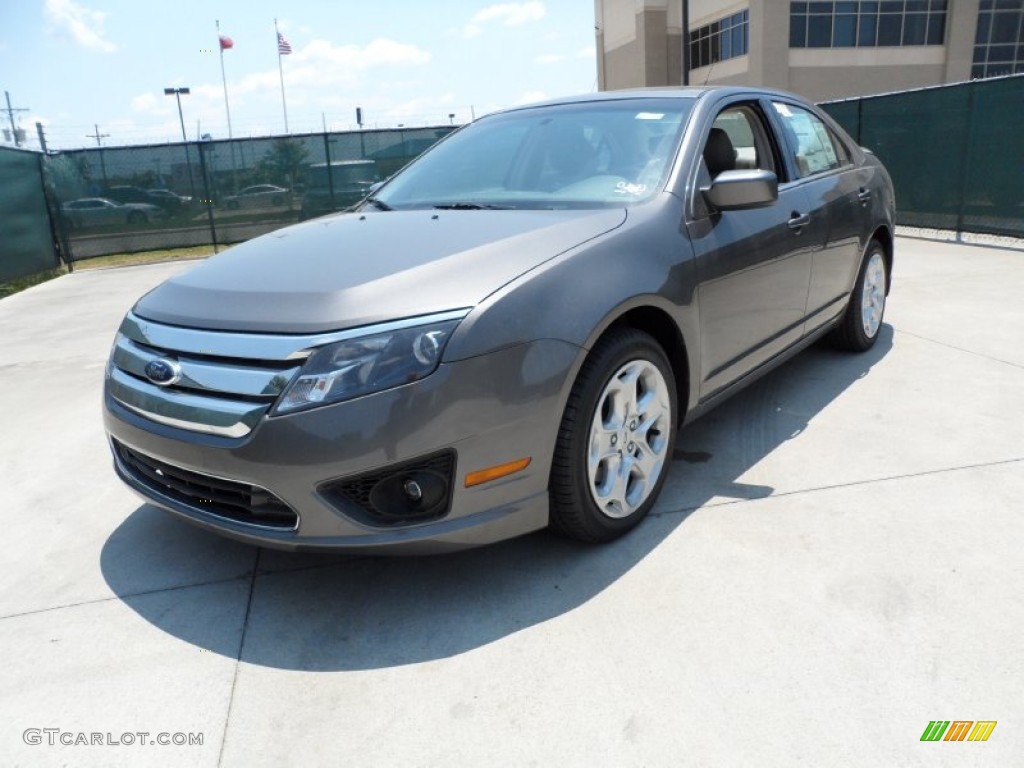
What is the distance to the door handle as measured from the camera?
3.74m

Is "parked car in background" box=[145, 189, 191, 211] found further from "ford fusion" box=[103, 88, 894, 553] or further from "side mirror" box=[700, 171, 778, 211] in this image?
"side mirror" box=[700, 171, 778, 211]

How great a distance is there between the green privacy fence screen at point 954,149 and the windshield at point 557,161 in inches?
313

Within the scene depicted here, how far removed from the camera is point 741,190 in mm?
3012

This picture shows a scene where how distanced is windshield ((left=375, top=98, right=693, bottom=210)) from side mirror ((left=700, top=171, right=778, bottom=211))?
22 centimetres

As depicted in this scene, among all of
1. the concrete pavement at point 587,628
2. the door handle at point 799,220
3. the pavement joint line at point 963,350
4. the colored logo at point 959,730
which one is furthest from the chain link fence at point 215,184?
the colored logo at point 959,730

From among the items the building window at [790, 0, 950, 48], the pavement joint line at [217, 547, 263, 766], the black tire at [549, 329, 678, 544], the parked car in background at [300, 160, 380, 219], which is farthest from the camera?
the building window at [790, 0, 950, 48]

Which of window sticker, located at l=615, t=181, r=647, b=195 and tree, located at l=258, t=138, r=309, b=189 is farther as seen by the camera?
tree, located at l=258, t=138, r=309, b=189

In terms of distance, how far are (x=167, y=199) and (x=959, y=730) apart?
1536 cm

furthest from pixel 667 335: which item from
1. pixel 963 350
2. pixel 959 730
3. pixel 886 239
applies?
pixel 963 350

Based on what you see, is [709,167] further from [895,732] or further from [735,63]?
[735,63]

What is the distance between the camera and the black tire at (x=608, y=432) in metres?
2.52

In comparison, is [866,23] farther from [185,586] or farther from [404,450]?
[185,586]

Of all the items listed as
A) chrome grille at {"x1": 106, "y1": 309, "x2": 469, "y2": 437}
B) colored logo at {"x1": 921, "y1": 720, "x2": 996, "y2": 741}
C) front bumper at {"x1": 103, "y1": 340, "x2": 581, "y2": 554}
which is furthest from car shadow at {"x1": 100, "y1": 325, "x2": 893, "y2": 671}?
colored logo at {"x1": 921, "y1": 720, "x2": 996, "y2": 741}

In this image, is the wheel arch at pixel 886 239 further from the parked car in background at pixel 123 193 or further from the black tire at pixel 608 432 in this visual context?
the parked car in background at pixel 123 193
